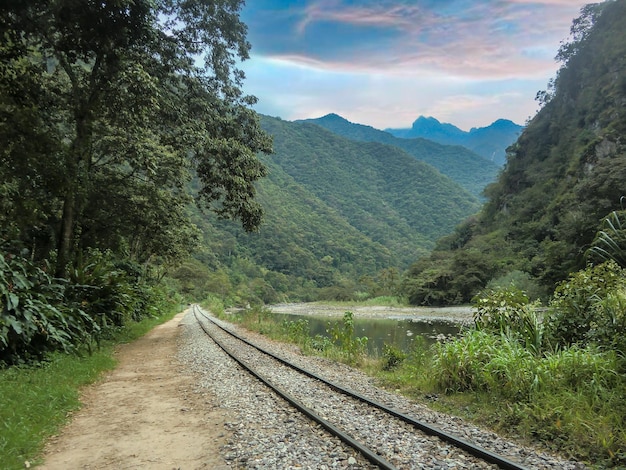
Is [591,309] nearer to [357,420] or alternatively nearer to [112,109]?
[357,420]

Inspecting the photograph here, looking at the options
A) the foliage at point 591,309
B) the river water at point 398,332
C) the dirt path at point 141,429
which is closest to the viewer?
the dirt path at point 141,429

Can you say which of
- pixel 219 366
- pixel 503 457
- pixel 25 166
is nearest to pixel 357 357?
pixel 219 366

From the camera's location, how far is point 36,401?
219 inches

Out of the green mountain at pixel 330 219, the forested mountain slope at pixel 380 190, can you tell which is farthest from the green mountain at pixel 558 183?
the forested mountain slope at pixel 380 190

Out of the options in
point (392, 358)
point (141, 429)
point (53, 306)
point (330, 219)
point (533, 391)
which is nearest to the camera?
point (141, 429)

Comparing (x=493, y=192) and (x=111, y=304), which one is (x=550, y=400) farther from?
(x=493, y=192)

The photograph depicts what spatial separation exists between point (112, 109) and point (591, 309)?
39.3 ft

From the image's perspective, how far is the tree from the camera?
922cm

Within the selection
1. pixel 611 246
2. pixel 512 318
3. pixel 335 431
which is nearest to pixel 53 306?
pixel 335 431

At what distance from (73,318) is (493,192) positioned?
268 feet

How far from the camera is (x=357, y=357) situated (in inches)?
418

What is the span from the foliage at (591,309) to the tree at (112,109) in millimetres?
8719

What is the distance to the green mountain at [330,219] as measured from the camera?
10966 centimetres

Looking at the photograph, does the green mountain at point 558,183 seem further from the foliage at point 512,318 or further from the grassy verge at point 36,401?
the grassy verge at point 36,401
